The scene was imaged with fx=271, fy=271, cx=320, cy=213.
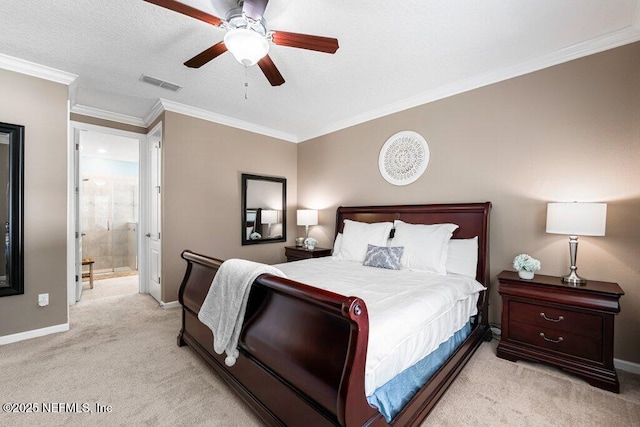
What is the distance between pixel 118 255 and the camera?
640 cm

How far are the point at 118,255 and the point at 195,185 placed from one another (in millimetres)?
4100

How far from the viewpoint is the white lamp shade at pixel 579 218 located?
2.10 m

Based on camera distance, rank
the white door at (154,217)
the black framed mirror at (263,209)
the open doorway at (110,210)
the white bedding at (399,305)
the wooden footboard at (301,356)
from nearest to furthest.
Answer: the wooden footboard at (301,356) → the white bedding at (399,305) → the white door at (154,217) → the black framed mirror at (263,209) → the open doorway at (110,210)

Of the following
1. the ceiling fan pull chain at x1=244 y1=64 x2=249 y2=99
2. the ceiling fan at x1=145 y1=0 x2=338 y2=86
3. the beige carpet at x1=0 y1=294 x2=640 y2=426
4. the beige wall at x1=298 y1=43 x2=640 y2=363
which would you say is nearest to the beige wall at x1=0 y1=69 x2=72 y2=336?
the beige carpet at x1=0 y1=294 x2=640 y2=426

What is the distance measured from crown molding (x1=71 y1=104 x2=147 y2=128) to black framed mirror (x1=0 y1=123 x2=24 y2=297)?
4.35 ft

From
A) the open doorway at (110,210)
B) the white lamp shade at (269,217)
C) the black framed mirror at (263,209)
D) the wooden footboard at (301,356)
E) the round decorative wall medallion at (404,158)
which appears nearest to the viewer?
the wooden footboard at (301,356)

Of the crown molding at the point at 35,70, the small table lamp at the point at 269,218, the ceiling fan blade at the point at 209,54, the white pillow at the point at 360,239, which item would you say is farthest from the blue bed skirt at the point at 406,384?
the crown molding at the point at 35,70

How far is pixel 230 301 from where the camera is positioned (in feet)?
5.90

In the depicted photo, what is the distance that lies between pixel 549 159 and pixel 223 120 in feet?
13.6

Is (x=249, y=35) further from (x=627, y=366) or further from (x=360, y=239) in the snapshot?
(x=627, y=366)

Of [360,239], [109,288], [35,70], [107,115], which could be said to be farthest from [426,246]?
[109,288]

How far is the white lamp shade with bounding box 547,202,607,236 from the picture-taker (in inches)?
82.7

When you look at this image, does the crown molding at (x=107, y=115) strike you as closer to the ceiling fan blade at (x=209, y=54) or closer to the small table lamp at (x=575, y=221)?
the ceiling fan blade at (x=209, y=54)

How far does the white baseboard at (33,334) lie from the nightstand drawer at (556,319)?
459 centimetres
